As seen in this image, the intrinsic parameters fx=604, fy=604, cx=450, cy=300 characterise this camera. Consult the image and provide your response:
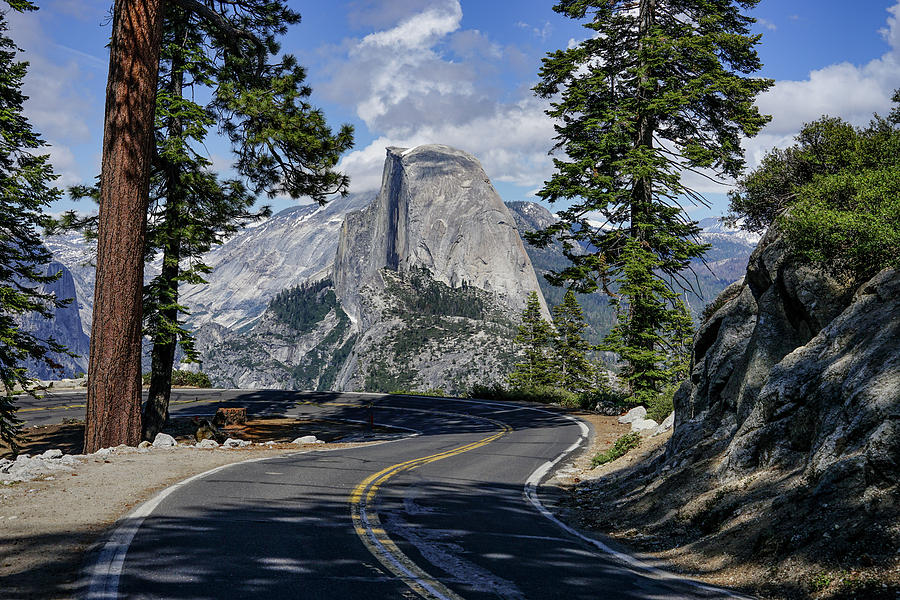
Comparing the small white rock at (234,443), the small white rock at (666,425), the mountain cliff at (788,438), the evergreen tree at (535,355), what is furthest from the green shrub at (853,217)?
the evergreen tree at (535,355)

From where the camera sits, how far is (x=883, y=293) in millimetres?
7086

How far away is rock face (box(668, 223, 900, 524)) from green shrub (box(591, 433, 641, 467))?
2.72 metres

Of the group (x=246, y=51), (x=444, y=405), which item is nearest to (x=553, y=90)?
(x=246, y=51)

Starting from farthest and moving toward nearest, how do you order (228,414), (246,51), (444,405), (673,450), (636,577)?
(444,405), (228,414), (246,51), (673,450), (636,577)

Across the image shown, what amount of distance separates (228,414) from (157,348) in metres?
4.14

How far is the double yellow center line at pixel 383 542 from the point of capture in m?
4.90

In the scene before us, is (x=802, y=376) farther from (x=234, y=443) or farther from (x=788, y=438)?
(x=234, y=443)

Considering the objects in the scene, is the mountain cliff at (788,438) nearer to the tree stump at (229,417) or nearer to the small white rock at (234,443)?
the small white rock at (234,443)

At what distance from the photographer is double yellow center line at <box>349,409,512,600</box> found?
193 inches

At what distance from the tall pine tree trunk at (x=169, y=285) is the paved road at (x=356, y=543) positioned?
7678 mm

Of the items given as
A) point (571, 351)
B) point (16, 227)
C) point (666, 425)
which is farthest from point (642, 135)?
point (571, 351)

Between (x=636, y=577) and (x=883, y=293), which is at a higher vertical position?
(x=883, y=293)

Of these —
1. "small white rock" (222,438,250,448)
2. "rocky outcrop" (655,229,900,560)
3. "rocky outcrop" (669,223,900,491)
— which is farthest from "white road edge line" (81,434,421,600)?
"small white rock" (222,438,250,448)

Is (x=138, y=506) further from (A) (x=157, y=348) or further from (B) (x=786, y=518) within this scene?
(A) (x=157, y=348)
